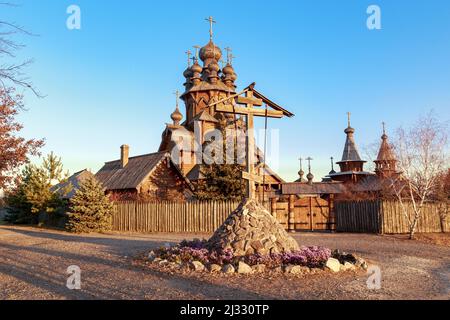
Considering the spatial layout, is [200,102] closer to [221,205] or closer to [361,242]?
[221,205]

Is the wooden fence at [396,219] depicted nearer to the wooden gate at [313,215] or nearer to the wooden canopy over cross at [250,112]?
the wooden gate at [313,215]

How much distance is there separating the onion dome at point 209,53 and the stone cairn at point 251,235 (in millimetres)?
42491

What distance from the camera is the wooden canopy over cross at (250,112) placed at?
11516mm

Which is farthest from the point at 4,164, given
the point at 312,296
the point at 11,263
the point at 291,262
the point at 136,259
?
the point at 312,296

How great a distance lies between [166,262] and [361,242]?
1060 cm

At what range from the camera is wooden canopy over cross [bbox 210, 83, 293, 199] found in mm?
11516

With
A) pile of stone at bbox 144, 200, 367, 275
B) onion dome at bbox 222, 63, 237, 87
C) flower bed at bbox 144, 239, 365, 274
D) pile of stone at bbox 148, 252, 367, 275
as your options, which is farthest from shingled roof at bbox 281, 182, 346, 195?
pile of stone at bbox 148, 252, 367, 275

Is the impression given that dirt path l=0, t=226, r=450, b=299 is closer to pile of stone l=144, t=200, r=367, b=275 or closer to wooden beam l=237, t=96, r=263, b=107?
pile of stone l=144, t=200, r=367, b=275

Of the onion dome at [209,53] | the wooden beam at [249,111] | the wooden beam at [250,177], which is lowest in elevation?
the wooden beam at [250,177]

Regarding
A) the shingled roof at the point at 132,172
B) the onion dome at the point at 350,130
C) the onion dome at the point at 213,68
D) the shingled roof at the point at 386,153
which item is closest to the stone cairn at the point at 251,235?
the shingled roof at the point at 386,153

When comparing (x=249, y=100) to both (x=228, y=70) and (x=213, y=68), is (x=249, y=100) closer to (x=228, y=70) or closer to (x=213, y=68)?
(x=213, y=68)

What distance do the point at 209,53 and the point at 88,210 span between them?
35.0 m

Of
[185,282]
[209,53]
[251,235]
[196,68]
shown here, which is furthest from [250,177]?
[209,53]

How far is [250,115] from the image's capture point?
11.8 metres
